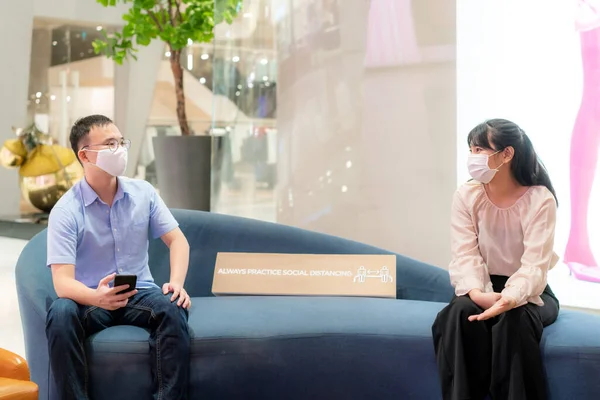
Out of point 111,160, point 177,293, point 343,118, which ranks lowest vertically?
point 177,293

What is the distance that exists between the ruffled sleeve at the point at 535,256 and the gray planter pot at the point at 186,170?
15.2 feet

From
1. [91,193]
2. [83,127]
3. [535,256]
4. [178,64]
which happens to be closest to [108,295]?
[91,193]

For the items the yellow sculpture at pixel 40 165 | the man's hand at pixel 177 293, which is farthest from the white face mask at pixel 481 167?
the yellow sculpture at pixel 40 165

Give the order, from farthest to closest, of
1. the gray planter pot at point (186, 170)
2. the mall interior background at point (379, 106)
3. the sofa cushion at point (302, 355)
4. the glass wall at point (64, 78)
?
the glass wall at point (64, 78) < the gray planter pot at point (186, 170) < the mall interior background at point (379, 106) < the sofa cushion at point (302, 355)

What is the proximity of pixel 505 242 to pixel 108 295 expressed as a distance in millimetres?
1415

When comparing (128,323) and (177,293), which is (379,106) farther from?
(128,323)

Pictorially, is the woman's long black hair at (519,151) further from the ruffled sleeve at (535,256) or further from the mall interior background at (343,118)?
the mall interior background at (343,118)

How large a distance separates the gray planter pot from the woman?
4401mm

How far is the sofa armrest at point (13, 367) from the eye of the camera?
2436 mm

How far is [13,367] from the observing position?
96.1 inches

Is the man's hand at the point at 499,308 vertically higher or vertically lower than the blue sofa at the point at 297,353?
higher

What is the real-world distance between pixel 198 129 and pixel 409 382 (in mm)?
7915

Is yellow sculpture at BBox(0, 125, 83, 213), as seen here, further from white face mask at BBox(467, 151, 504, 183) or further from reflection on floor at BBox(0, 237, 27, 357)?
white face mask at BBox(467, 151, 504, 183)

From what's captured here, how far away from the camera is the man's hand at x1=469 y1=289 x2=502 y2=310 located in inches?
102
